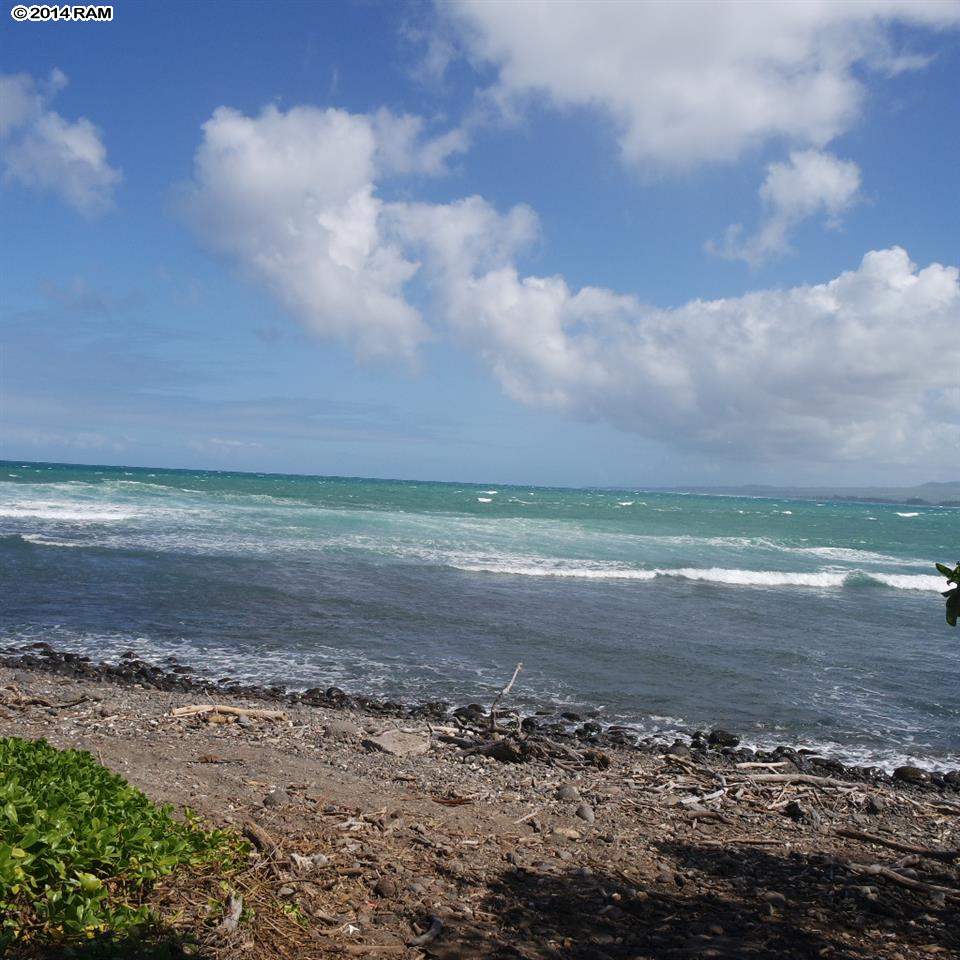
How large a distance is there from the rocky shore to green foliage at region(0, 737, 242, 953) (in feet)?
1.00

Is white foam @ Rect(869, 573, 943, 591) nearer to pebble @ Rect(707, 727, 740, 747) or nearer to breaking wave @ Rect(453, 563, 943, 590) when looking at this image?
breaking wave @ Rect(453, 563, 943, 590)

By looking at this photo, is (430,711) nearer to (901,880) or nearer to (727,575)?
(901,880)

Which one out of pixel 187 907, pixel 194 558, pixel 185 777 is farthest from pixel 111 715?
pixel 194 558

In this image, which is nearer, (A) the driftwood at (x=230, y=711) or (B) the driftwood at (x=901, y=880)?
(B) the driftwood at (x=901, y=880)

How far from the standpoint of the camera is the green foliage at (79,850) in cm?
304

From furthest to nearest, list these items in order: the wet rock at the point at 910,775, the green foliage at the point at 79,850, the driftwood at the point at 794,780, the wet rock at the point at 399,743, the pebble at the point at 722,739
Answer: the pebble at the point at 722,739
the wet rock at the point at 910,775
the wet rock at the point at 399,743
the driftwood at the point at 794,780
the green foliage at the point at 79,850

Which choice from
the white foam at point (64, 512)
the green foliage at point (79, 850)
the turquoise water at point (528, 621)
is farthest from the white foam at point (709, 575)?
the green foliage at point (79, 850)

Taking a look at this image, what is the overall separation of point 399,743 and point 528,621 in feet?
24.5

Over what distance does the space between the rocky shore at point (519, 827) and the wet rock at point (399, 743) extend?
34mm

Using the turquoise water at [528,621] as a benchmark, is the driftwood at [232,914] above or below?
above

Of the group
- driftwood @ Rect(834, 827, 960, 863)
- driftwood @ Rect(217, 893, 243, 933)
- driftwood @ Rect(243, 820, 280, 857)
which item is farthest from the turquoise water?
driftwood @ Rect(217, 893, 243, 933)

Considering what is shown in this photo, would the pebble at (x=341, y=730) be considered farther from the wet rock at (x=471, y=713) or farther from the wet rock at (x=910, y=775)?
the wet rock at (x=910, y=775)

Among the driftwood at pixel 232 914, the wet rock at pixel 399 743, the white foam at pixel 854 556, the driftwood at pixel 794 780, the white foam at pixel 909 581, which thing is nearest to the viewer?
the driftwood at pixel 232 914

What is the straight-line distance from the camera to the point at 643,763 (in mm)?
7828
